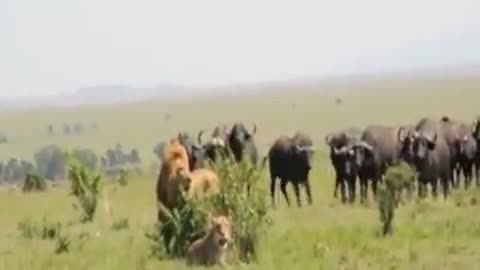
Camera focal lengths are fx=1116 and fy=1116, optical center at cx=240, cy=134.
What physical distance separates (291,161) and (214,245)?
518 inches

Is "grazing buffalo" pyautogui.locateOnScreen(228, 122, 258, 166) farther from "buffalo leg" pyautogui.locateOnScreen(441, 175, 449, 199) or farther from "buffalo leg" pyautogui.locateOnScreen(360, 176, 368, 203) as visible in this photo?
"buffalo leg" pyautogui.locateOnScreen(441, 175, 449, 199)

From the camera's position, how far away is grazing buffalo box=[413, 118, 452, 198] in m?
27.3

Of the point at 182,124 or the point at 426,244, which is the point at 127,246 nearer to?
the point at 426,244

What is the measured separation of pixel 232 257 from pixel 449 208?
7.47 m

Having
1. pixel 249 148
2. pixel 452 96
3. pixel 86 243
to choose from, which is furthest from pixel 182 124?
pixel 86 243

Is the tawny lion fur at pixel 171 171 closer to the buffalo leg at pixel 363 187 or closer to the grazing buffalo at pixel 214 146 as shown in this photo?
the grazing buffalo at pixel 214 146

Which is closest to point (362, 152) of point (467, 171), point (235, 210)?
point (467, 171)

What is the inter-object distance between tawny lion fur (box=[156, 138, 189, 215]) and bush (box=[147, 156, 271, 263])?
22 centimetres

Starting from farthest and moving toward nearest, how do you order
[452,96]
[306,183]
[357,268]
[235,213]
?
[452,96]
[306,183]
[235,213]
[357,268]

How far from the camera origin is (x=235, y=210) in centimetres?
1589

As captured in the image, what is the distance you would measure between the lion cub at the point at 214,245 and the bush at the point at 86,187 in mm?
8472

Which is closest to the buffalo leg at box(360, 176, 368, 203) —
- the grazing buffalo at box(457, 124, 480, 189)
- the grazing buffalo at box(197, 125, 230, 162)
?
the grazing buffalo at box(197, 125, 230, 162)

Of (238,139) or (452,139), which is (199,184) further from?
(452,139)

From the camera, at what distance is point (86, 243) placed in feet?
62.6
